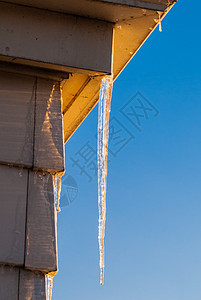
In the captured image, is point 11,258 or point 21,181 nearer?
point 11,258

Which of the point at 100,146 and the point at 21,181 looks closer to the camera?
the point at 21,181

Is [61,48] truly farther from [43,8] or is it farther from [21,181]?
[21,181]

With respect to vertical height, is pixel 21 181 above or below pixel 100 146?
below

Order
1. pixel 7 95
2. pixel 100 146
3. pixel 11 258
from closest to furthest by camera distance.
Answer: pixel 11 258 → pixel 7 95 → pixel 100 146

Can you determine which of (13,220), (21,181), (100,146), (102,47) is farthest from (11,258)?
(102,47)

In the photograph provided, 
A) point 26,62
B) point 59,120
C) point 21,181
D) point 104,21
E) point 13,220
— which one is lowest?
point 13,220

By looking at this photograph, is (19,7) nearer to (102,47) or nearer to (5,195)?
(102,47)

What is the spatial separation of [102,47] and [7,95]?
443 mm

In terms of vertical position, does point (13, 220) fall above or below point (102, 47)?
below

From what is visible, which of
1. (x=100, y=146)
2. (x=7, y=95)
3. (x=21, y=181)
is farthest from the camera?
(x=100, y=146)

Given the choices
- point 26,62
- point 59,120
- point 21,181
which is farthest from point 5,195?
point 26,62

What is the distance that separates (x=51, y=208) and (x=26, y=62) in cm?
60

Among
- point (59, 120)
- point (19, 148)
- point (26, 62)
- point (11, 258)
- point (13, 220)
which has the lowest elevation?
point (11, 258)

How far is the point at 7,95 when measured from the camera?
7.20ft
